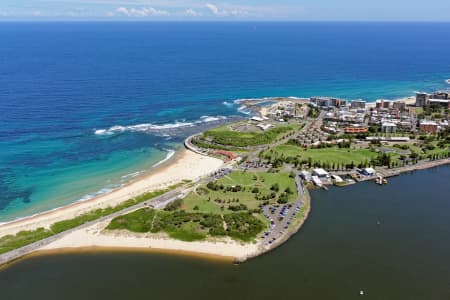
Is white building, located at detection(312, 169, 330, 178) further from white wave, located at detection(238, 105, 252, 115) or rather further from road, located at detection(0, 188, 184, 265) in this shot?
white wave, located at detection(238, 105, 252, 115)

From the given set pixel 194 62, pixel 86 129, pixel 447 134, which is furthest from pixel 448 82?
pixel 86 129

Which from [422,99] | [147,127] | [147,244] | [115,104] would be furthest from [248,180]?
[422,99]

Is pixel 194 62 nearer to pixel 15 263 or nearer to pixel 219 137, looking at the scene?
pixel 219 137

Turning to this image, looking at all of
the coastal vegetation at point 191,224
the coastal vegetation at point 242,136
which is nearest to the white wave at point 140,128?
the coastal vegetation at point 242,136

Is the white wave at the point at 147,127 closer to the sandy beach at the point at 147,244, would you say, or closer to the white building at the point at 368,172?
the sandy beach at the point at 147,244

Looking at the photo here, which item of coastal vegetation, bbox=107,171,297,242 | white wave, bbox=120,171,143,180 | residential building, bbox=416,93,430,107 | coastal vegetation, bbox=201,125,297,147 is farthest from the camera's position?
residential building, bbox=416,93,430,107

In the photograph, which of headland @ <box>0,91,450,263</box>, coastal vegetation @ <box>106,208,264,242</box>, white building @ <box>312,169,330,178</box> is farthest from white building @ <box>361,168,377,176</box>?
coastal vegetation @ <box>106,208,264,242</box>
